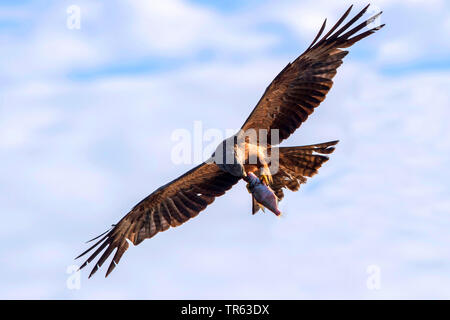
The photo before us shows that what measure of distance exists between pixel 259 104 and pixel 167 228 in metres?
3.26

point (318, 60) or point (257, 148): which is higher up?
point (318, 60)

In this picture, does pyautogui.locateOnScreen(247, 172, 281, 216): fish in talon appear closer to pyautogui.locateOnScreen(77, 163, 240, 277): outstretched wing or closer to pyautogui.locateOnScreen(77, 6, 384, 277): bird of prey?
pyautogui.locateOnScreen(77, 6, 384, 277): bird of prey

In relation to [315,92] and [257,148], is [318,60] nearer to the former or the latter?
[315,92]

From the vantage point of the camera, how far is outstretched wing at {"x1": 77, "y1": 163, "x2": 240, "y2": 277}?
17578mm

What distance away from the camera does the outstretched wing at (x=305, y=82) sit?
1628cm

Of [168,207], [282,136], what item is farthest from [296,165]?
[168,207]

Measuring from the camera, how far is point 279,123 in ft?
55.0

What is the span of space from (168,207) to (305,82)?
3683mm

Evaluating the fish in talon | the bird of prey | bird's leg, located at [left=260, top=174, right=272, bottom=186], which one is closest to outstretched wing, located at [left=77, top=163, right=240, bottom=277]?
the bird of prey

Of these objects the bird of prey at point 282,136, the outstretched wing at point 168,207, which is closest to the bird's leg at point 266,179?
the bird of prey at point 282,136

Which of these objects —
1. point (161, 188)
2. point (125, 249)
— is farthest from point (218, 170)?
point (125, 249)

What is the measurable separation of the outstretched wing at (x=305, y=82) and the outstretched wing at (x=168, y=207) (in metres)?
1.42

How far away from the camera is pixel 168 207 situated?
18.0 m

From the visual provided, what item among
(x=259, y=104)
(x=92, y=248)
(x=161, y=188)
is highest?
(x=259, y=104)
